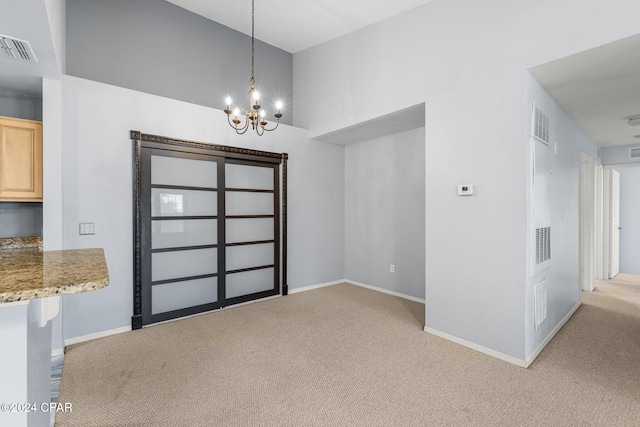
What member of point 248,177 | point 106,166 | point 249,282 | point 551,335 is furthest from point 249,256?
point 551,335

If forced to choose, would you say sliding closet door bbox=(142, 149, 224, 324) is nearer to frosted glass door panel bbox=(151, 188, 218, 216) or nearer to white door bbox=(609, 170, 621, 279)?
frosted glass door panel bbox=(151, 188, 218, 216)

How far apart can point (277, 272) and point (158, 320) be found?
1721 millimetres

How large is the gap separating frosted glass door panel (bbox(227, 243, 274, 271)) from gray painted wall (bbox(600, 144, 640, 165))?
6.19m

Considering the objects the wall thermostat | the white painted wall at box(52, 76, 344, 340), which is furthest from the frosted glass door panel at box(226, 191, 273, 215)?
the wall thermostat

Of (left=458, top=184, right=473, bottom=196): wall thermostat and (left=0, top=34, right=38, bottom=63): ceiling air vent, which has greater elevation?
(left=0, top=34, right=38, bottom=63): ceiling air vent

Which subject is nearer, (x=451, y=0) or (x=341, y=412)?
(x=341, y=412)

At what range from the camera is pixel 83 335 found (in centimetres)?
316

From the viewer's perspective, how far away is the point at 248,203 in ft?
14.7

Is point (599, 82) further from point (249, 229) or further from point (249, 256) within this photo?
point (249, 256)

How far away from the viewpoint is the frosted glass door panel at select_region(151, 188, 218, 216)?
3651 mm

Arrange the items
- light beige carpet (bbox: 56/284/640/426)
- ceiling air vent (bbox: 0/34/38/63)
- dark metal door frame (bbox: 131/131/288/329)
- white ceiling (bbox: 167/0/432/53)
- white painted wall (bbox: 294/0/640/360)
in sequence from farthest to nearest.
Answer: white ceiling (bbox: 167/0/432/53) → dark metal door frame (bbox: 131/131/288/329) → white painted wall (bbox: 294/0/640/360) → ceiling air vent (bbox: 0/34/38/63) → light beige carpet (bbox: 56/284/640/426)

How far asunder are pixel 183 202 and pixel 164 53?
206cm

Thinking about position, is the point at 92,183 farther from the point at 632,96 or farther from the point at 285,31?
the point at 632,96

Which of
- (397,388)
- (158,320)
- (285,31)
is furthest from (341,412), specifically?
(285,31)
